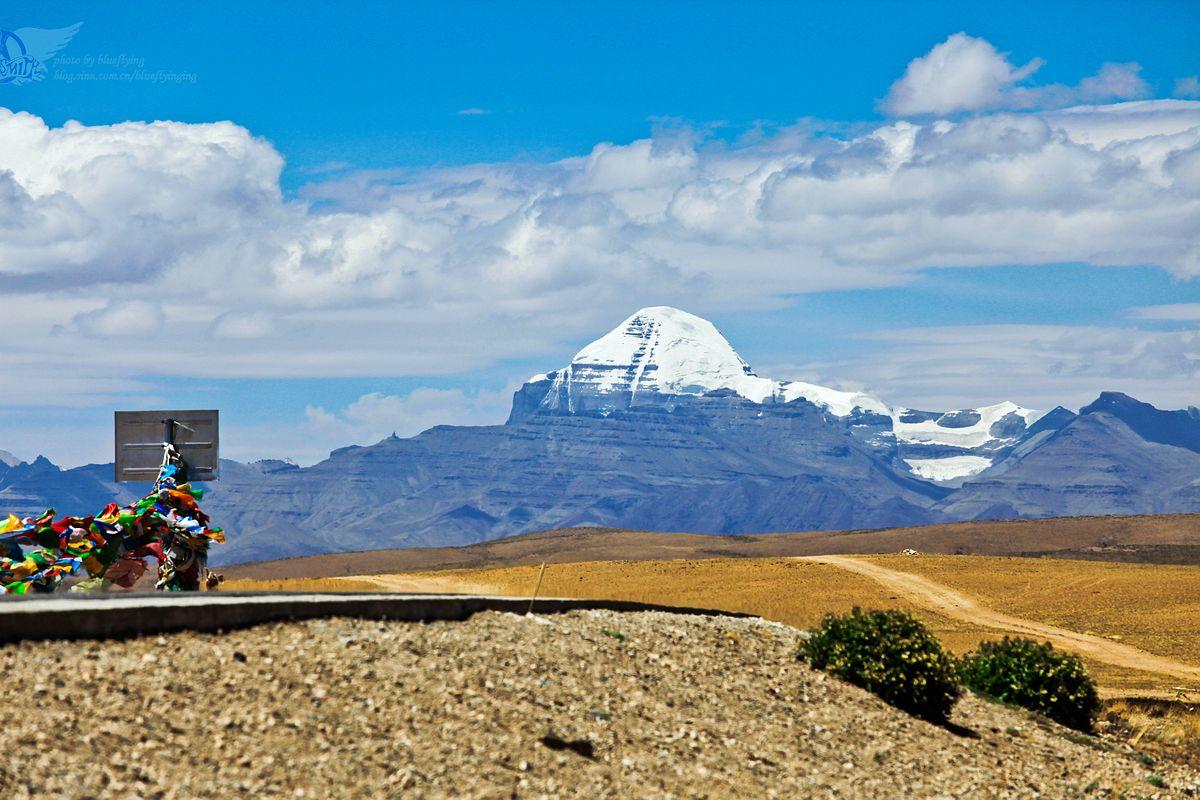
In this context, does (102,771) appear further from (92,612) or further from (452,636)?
(452,636)

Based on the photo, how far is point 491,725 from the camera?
1527 centimetres

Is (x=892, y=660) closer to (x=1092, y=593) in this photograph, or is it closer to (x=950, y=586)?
(x=1092, y=593)

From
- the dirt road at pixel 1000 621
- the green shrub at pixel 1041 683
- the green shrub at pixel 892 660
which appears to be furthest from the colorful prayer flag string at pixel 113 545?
the dirt road at pixel 1000 621

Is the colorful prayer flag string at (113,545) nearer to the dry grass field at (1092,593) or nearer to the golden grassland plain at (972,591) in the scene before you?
the golden grassland plain at (972,591)

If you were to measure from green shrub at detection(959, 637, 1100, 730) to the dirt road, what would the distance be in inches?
589

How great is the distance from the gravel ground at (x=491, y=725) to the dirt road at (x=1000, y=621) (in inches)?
839

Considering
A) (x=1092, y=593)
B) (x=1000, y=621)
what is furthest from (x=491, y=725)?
(x=1092, y=593)

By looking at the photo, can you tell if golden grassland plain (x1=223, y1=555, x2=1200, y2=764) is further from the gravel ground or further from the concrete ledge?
the concrete ledge

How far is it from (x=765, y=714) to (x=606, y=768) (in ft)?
15.3

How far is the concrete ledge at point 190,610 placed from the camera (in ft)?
46.9

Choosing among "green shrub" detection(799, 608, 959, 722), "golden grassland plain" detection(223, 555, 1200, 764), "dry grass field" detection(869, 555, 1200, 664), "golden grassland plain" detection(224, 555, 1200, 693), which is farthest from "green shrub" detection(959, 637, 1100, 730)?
"dry grass field" detection(869, 555, 1200, 664)

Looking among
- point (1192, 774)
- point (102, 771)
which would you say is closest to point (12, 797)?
point (102, 771)

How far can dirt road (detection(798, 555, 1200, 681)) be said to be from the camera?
42.3 meters

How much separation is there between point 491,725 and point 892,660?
8.93 meters
